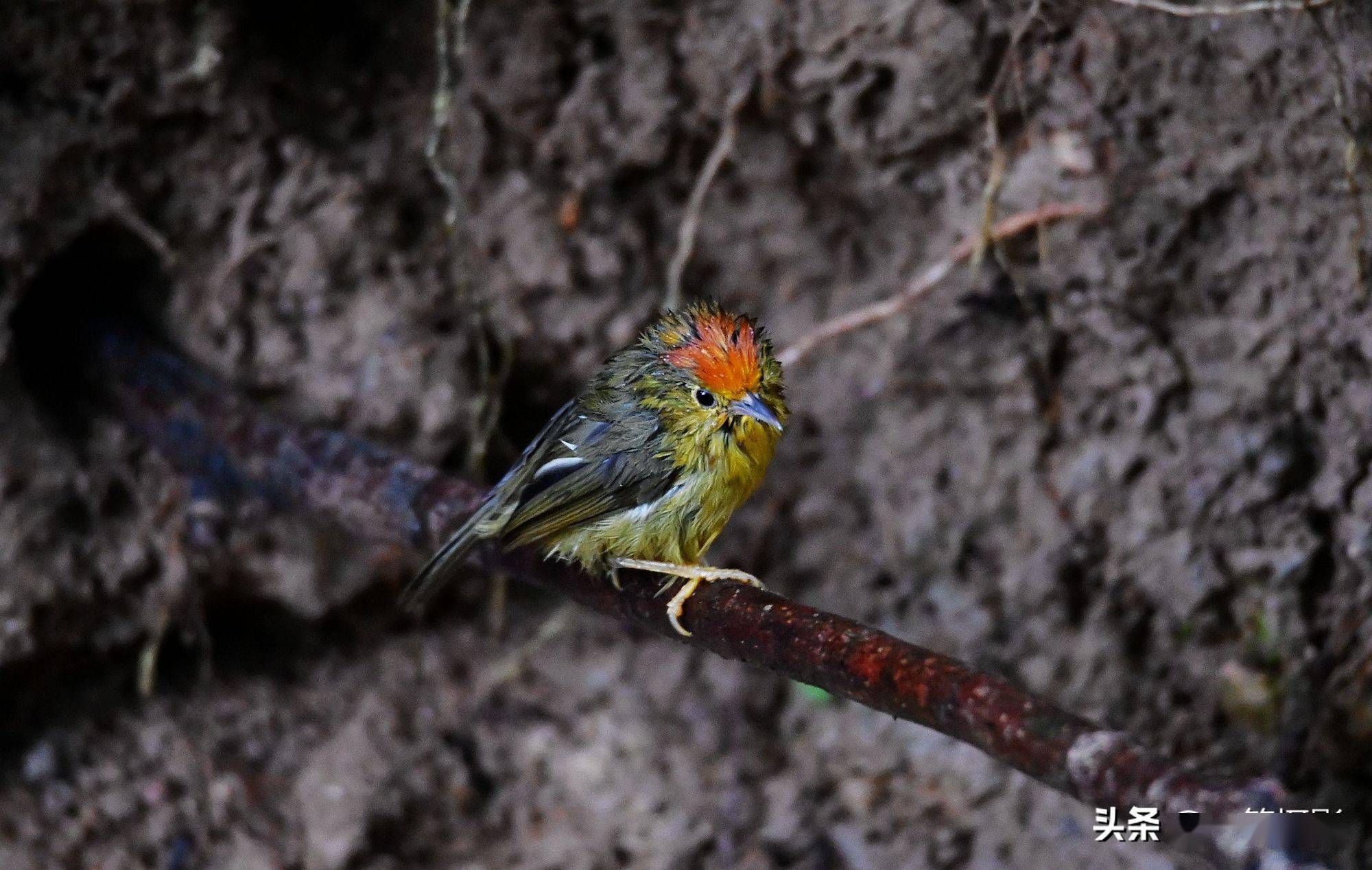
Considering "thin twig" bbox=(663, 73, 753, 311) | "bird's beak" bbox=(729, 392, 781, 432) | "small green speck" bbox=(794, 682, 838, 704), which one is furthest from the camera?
"small green speck" bbox=(794, 682, 838, 704)

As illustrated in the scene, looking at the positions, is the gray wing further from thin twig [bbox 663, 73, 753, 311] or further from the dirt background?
the dirt background

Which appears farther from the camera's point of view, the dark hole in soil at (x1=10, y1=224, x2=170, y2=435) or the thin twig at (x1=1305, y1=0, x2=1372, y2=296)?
the dark hole in soil at (x1=10, y1=224, x2=170, y2=435)

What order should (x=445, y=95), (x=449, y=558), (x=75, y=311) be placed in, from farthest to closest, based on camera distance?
1. (x=75, y=311)
2. (x=445, y=95)
3. (x=449, y=558)

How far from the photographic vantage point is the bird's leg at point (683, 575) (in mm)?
2510

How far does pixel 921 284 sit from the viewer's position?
3.60 meters

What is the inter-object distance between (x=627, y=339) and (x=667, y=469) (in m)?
1.14

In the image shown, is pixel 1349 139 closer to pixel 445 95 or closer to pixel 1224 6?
pixel 1224 6

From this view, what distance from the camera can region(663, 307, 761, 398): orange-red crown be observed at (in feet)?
9.02

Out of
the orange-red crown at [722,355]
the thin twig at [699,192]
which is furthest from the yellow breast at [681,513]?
the thin twig at [699,192]

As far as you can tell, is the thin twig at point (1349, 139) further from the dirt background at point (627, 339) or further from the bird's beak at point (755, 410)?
the bird's beak at point (755, 410)

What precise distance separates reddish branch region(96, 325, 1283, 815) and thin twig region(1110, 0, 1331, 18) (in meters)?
1.74

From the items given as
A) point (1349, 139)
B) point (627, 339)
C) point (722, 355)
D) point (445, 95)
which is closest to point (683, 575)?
point (722, 355)

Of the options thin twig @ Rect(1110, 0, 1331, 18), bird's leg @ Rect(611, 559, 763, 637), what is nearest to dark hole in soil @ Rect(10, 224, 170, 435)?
bird's leg @ Rect(611, 559, 763, 637)

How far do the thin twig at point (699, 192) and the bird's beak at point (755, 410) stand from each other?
0.88 meters
